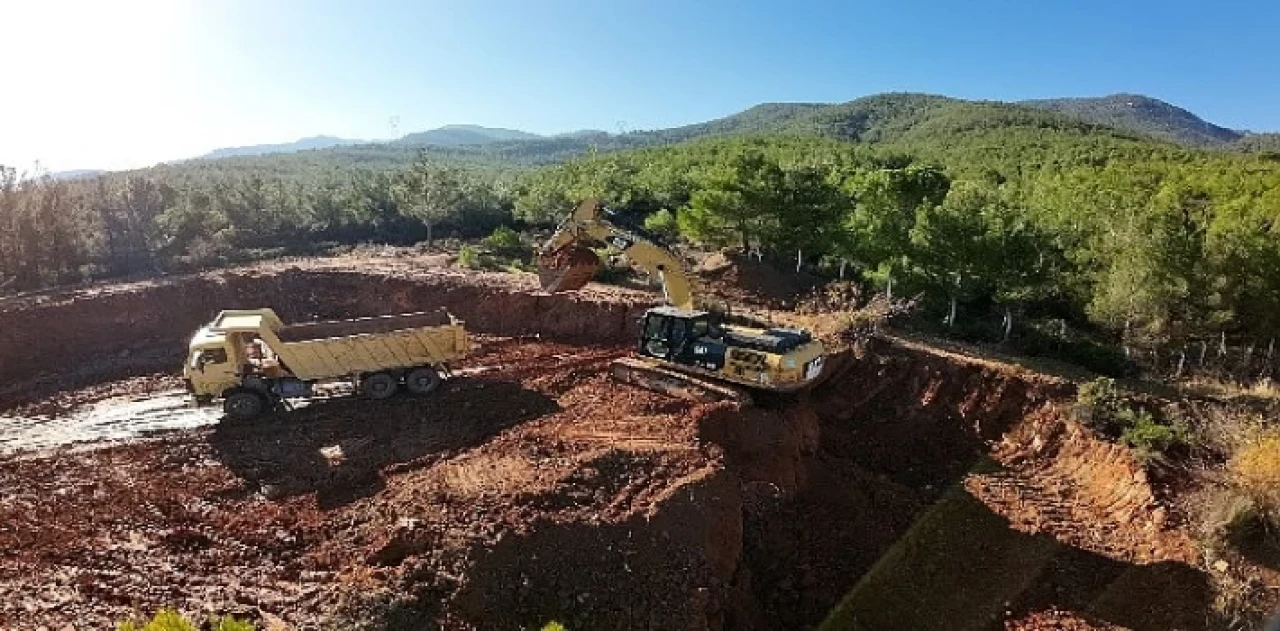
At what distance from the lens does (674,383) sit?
54.6 ft

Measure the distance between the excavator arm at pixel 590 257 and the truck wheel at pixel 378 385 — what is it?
4092 mm

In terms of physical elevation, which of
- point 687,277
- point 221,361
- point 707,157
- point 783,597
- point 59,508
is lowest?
point 783,597

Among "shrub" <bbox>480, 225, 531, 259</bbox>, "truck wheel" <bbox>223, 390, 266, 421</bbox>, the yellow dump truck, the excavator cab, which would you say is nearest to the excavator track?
the excavator cab

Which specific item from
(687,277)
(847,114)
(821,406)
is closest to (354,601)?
(687,277)

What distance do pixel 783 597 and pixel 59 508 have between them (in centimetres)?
1199

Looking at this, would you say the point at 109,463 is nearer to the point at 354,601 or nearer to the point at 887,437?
the point at 354,601

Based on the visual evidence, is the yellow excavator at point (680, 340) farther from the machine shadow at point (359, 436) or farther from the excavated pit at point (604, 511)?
the machine shadow at point (359, 436)

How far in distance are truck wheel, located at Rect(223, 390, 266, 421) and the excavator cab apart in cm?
839

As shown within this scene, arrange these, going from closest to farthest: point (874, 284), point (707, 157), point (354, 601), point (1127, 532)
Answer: point (354, 601) < point (1127, 532) < point (874, 284) < point (707, 157)

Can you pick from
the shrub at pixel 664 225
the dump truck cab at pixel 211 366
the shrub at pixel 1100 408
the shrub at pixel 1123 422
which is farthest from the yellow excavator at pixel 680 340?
the shrub at pixel 664 225

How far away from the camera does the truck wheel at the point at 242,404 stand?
1695 cm

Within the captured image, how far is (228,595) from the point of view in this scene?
10.5m

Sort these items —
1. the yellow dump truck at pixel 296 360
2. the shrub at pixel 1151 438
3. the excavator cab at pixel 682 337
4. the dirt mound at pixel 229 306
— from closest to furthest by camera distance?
1. the shrub at pixel 1151 438
2. the excavator cab at pixel 682 337
3. the yellow dump truck at pixel 296 360
4. the dirt mound at pixel 229 306

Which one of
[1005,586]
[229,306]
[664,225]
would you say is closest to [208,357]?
[229,306]
